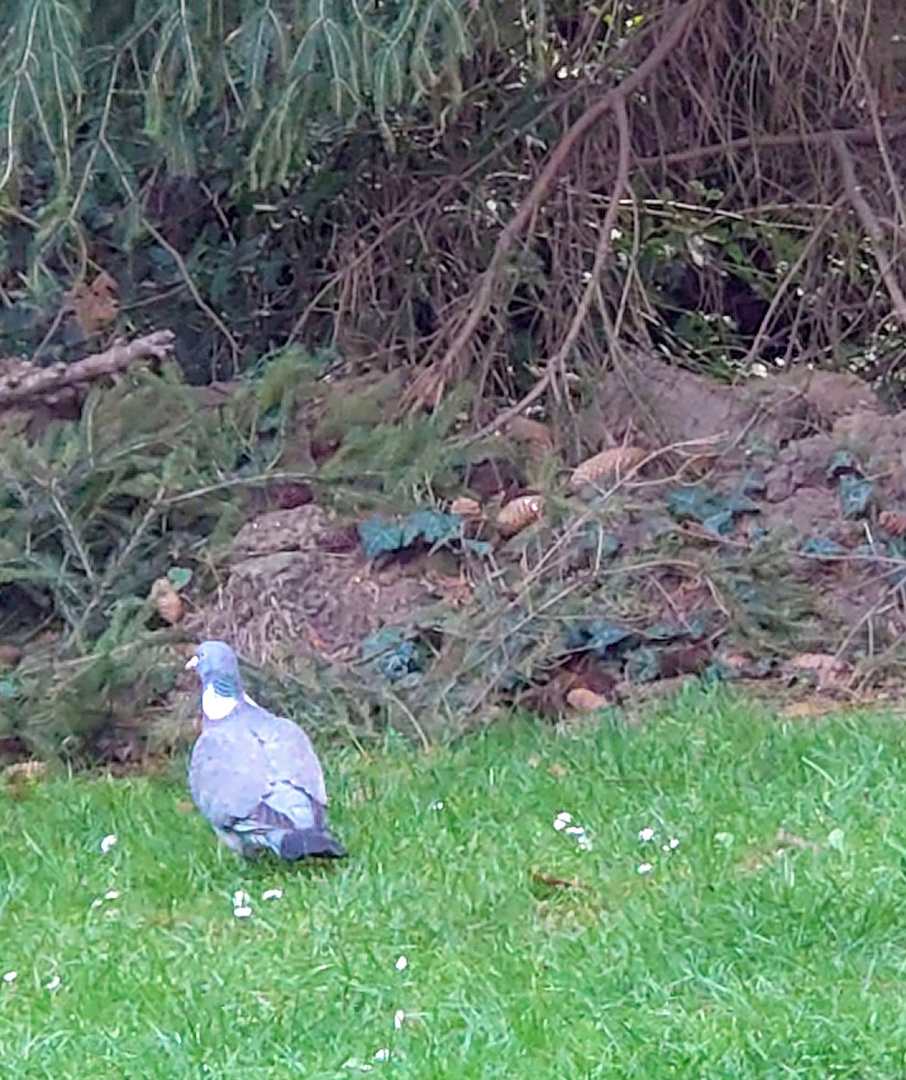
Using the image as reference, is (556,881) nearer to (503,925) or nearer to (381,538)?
(503,925)

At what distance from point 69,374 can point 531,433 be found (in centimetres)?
174

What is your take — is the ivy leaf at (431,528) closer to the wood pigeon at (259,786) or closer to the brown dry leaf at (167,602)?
the brown dry leaf at (167,602)

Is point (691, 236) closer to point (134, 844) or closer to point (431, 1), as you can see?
point (431, 1)

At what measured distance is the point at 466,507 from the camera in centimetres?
759

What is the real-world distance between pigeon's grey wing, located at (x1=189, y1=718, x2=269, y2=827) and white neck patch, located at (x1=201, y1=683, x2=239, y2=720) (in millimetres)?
88

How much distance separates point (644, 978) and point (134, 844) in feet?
5.55

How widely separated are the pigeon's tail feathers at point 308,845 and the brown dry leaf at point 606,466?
113 inches

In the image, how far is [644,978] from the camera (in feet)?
13.9

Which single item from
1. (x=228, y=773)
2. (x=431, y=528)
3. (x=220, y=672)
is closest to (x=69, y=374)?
(x=431, y=528)

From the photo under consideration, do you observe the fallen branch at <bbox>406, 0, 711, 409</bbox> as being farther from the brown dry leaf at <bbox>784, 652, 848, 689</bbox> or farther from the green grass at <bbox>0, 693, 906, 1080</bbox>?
the green grass at <bbox>0, 693, 906, 1080</bbox>

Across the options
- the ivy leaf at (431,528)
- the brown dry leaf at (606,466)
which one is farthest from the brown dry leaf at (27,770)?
the brown dry leaf at (606,466)

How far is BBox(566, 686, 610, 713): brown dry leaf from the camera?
6.69 meters

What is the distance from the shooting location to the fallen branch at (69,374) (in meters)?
8.04

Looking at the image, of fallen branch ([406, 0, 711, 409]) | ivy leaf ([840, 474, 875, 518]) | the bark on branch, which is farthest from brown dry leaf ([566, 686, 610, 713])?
the bark on branch
